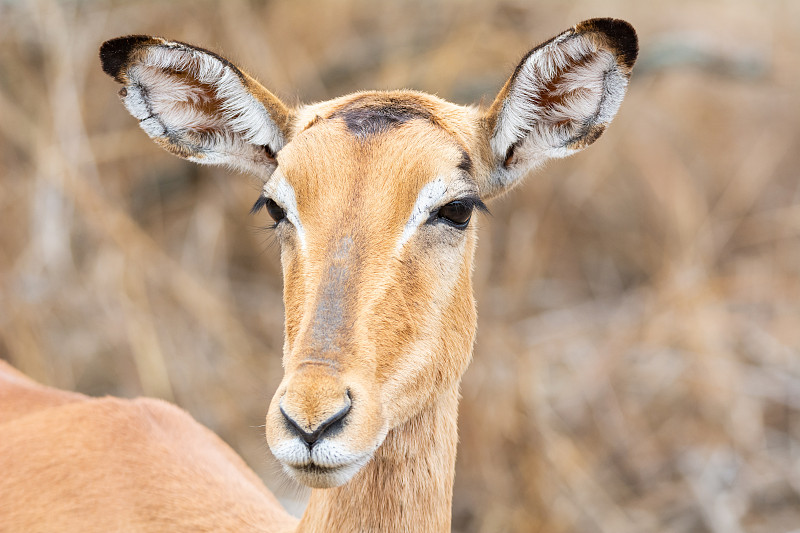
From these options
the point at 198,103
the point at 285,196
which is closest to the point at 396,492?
the point at 285,196

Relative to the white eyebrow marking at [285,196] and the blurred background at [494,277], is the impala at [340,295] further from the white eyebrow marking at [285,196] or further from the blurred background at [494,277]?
the blurred background at [494,277]

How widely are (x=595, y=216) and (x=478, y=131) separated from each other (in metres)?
6.33

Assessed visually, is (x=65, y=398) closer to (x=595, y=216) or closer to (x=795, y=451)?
(x=795, y=451)

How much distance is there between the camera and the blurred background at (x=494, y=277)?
610 centimetres

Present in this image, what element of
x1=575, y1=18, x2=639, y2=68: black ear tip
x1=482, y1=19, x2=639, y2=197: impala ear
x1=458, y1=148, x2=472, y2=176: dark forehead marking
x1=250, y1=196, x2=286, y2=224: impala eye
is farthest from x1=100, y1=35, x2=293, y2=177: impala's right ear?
x1=575, y1=18, x2=639, y2=68: black ear tip

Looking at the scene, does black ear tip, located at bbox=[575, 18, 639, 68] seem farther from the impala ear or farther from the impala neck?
the impala neck

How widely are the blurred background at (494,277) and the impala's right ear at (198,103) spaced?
2.68 metres

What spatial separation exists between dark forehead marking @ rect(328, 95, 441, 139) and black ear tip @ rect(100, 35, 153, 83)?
0.70 m

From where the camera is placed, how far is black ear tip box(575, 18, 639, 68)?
255 cm

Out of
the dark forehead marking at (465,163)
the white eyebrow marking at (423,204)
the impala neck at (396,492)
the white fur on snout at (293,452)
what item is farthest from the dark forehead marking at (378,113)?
the white fur on snout at (293,452)

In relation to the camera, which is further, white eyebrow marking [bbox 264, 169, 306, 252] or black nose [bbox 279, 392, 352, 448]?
white eyebrow marking [bbox 264, 169, 306, 252]

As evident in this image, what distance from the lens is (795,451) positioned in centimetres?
630

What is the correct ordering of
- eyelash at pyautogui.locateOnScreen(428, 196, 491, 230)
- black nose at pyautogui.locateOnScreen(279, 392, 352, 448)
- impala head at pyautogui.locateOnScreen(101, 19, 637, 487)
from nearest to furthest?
black nose at pyautogui.locateOnScreen(279, 392, 352, 448) < impala head at pyautogui.locateOnScreen(101, 19, 637, 487) < eyelash at pyautogui.locateOnScreen(428, 196, 491, 230)

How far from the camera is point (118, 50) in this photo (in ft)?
9.11
